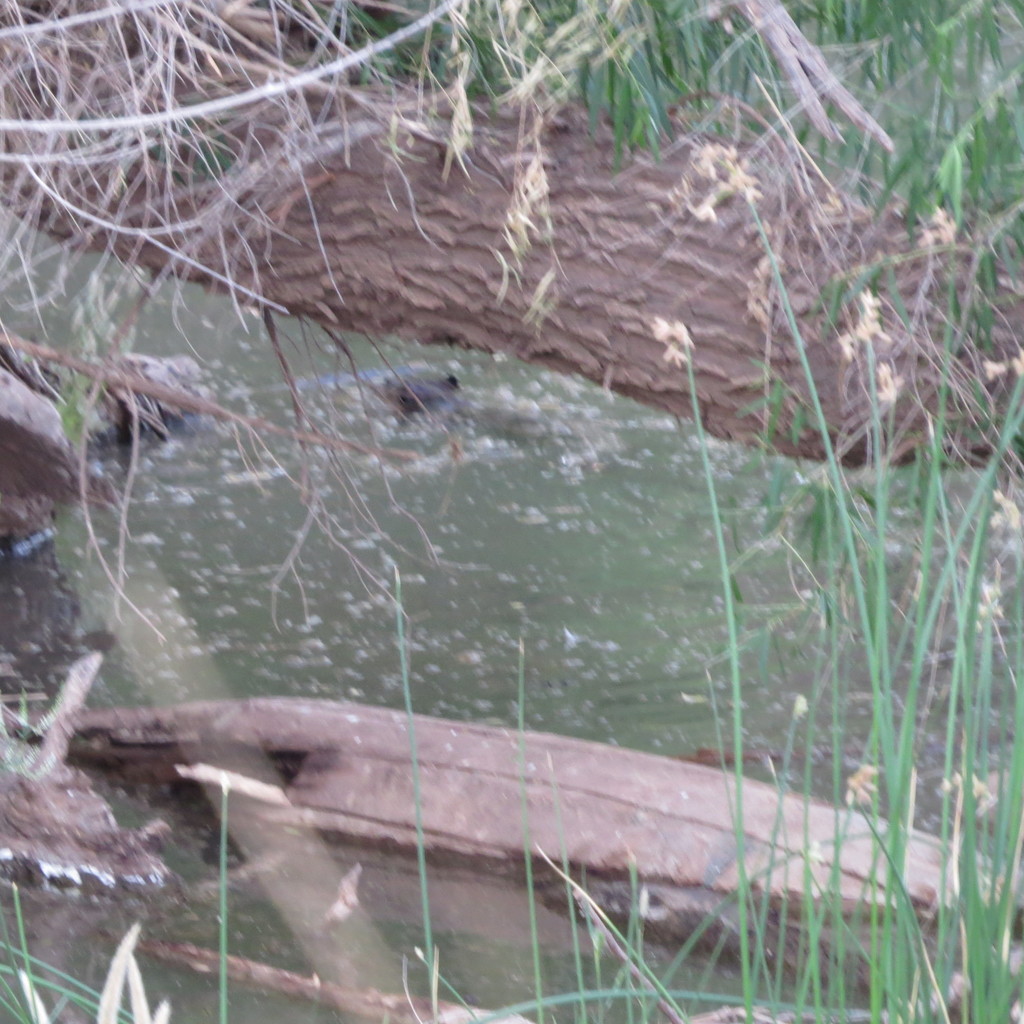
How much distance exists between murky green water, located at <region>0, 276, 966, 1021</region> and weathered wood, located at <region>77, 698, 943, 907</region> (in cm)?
13

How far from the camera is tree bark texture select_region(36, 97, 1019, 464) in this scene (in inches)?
95.2

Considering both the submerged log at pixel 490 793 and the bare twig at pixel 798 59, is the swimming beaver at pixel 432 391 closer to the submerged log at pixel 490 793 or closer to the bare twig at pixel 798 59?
the submerged log at pixel 490 793

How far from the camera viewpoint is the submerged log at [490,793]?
2.55m

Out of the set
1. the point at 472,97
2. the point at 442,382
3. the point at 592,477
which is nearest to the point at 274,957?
the point at 472,97

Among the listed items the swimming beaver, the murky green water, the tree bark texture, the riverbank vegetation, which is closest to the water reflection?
the murky green water

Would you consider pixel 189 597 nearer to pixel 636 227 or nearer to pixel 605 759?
pixel 605 759

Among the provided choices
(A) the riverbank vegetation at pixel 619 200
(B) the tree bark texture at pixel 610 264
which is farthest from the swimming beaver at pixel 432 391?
(B) the tree bark texture at pixel 610 264

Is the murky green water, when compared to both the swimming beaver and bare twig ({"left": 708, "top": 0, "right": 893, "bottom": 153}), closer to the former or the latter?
the swimming beaver

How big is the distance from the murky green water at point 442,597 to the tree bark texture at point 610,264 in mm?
197

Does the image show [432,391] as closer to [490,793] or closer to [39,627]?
[39,627]

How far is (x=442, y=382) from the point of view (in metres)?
6.81

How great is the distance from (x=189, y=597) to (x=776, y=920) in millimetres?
2346

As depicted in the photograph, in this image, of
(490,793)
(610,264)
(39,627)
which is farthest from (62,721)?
(610,264)

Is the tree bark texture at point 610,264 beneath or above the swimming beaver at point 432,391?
above
